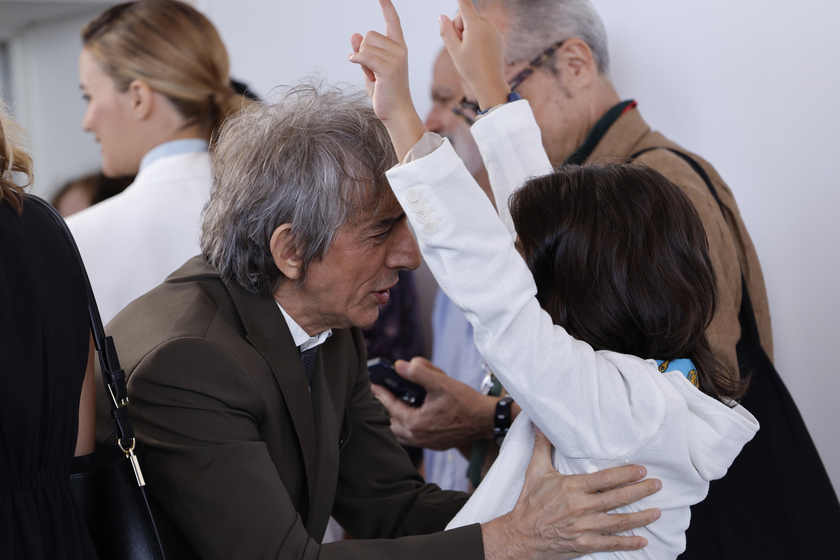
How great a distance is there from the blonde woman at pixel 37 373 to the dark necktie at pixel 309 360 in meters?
0.60

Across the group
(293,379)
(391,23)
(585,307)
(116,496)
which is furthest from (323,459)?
(391,23)

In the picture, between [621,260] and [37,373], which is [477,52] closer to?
[621,260]

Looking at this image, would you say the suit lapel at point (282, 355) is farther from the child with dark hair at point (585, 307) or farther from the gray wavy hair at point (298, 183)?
the child with dark hair at point (585, 307)

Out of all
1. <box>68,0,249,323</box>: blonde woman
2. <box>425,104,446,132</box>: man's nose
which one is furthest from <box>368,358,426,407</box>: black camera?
<box>425,104,446,132</box>: man's nose

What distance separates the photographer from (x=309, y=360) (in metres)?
1.81

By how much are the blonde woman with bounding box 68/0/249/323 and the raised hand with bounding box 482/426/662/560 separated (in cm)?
149

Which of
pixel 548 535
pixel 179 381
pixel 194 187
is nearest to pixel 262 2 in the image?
pixel 194 187

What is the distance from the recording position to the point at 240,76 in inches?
172

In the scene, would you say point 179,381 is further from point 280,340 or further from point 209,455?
point 280,340

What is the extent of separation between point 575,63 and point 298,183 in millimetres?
1168

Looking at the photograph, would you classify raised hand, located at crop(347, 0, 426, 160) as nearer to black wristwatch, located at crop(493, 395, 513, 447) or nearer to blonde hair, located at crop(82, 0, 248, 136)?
black wristwatch, located at crop(493, 395, 513, 447)

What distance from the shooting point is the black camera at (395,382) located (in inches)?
93.4

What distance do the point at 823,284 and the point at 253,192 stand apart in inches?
67.4

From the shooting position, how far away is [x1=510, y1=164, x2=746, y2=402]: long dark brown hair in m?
1.43
